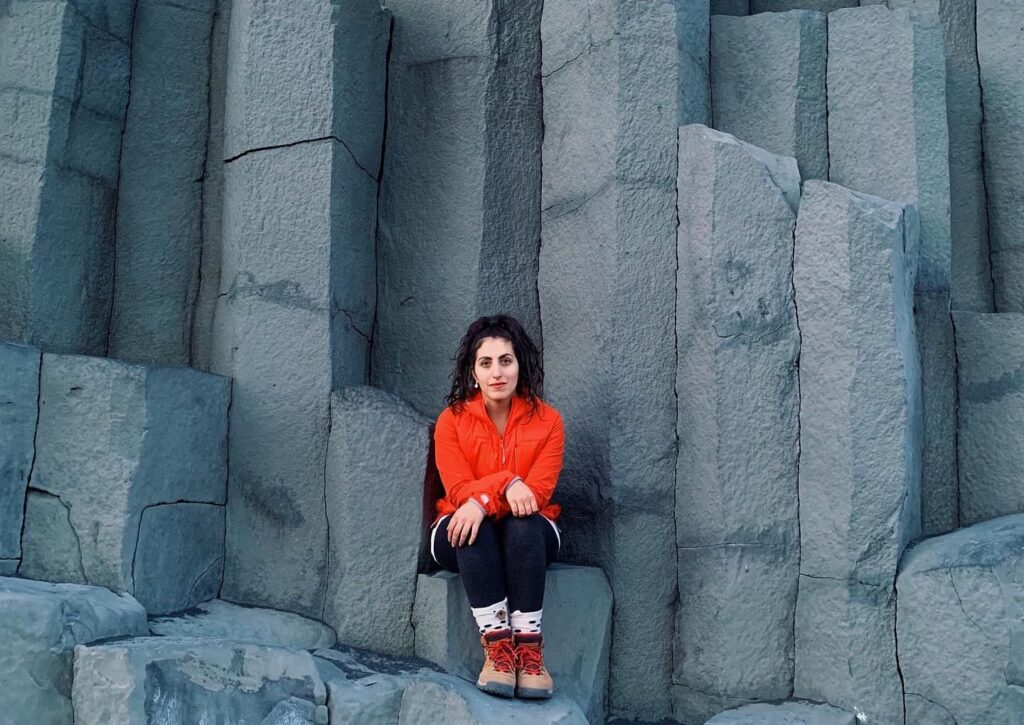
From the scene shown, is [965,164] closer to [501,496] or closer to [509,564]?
[501,496]

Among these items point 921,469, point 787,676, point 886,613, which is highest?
point 921,469

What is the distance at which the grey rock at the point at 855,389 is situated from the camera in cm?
323

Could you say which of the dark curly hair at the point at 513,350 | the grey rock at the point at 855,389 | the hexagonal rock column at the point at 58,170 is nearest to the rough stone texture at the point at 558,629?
the dark curly hair at the point at 513,350

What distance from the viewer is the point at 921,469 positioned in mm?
3549

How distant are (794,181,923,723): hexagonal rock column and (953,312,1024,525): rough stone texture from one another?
36 centimetres

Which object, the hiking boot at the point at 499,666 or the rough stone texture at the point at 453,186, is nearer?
the hiking boot at the point at 499,666

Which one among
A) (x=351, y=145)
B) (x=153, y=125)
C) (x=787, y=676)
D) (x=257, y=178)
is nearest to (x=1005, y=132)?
(x=787, y=676)

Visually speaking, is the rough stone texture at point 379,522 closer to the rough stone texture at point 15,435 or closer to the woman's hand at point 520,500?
the woman's hand at point 520,500

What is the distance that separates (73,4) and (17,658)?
240 cm

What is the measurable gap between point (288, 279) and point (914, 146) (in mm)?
2365

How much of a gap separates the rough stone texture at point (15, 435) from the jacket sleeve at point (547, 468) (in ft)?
5.27

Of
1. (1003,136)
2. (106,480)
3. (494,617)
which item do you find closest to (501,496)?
(494,617)

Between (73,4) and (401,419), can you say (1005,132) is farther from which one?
(73,4)

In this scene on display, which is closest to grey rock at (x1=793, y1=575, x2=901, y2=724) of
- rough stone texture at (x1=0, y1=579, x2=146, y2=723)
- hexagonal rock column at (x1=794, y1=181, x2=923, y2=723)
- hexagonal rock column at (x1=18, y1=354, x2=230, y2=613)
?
hexagonal rock column at (x1=794, y1=181, x2=923, y2=723)
